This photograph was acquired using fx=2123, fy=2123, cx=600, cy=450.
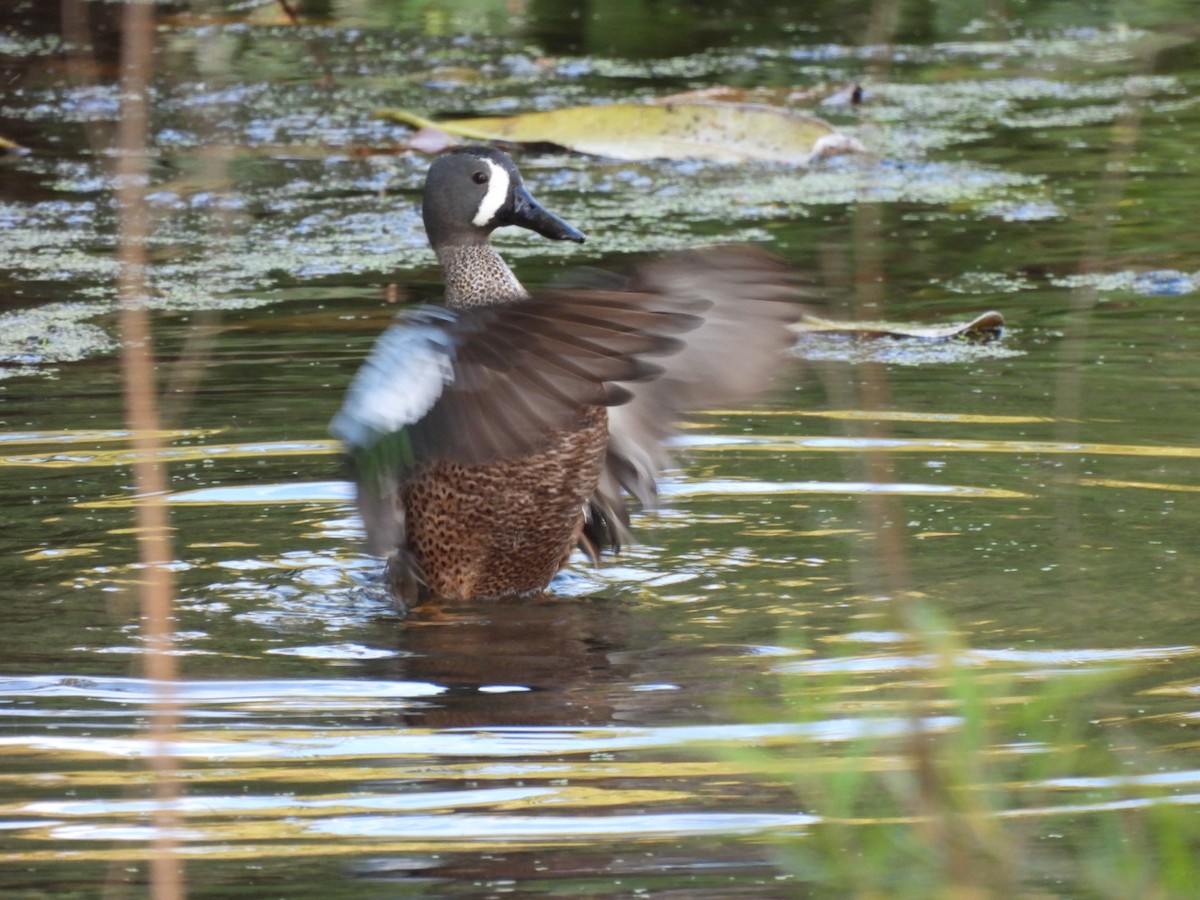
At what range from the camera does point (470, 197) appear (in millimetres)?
5477

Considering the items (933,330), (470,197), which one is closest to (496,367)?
(470,197)

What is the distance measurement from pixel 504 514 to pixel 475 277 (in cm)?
70

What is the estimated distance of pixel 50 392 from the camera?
667 cm

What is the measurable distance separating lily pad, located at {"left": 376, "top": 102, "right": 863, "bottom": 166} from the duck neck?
4.58 metres

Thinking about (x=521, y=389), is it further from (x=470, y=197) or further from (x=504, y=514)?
(x=470, y=197)

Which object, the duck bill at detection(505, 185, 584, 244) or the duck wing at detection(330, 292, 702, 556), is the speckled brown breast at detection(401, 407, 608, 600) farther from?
the duck bill at detection(505, 185, 584, 244)

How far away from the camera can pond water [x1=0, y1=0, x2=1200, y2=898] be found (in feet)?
10.4

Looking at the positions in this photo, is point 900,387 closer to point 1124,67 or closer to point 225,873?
point 225,873

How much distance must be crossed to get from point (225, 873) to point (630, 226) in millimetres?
5746

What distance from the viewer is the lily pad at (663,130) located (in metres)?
9.97

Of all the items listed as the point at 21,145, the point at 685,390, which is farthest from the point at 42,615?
the point at 21,145

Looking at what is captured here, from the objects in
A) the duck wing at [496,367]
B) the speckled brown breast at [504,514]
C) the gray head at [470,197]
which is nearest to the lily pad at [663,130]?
the gray head at [470,197]

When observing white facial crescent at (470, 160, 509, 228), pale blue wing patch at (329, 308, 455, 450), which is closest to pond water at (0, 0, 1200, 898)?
pale blue wing patch at (329, 308, 455, 450)

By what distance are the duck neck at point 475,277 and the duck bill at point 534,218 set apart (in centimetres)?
17
